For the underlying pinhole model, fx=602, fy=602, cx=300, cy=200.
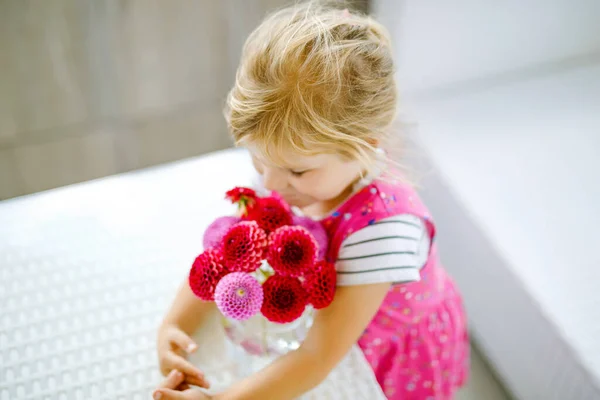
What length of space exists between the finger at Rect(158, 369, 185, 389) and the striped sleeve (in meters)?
0.24

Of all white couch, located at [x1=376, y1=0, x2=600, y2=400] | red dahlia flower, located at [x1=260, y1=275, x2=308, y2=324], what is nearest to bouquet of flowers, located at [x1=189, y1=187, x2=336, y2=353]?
red dahlia flower, located at [x1=260, y1=275, x2=308, y2=324]

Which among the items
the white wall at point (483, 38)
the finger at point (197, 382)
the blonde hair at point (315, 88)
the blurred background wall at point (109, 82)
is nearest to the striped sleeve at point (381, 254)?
the blonde hair at point (315, 88)

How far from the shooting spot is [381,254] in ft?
2.62

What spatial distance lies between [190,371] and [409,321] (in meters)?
0.36

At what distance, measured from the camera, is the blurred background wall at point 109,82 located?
50.1 inches

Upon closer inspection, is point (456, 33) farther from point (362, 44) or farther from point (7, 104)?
point (7, 104)

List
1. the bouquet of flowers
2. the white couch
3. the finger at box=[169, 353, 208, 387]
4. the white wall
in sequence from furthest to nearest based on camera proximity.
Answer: the white wall, the white couch, the finger at box=[169, 353, 208, 387], the bouquet of flowers

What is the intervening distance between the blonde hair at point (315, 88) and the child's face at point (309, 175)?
19 millimetres

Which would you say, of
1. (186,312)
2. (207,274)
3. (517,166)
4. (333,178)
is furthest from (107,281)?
(517,166)

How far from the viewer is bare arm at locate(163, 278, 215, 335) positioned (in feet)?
2.74

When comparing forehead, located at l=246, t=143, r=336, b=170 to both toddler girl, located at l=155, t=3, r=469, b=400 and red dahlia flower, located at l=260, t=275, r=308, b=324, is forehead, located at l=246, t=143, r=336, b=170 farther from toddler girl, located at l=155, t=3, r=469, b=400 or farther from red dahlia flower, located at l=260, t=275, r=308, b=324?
red dahlia flower, located at l=260, t=275, r=308, b=324

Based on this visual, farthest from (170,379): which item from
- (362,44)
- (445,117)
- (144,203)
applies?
(445,117)

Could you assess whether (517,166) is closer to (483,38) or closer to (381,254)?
(483,38)

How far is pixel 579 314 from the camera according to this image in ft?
3.13
